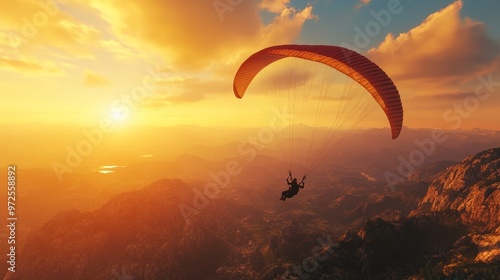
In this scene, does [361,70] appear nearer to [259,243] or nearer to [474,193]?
→ [474,193]

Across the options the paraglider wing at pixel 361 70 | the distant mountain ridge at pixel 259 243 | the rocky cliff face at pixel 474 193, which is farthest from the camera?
the rocky cliff face at pixel 474 193

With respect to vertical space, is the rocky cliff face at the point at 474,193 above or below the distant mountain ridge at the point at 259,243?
above

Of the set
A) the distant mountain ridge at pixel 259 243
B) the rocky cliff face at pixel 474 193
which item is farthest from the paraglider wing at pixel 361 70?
the rocky cliff face at pixel 474 193

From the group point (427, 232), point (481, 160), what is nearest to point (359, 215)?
point (481, 160)

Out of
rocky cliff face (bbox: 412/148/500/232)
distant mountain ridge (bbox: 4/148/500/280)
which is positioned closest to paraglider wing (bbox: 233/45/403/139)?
distant mountain ridge (bbox: 4/148/500/280)

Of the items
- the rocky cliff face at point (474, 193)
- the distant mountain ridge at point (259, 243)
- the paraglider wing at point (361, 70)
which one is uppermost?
the paraglider wing at point (361, 70)

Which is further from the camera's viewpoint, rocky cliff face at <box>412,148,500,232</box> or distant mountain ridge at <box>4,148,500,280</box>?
rocky cliff face at <box>412,148,500,232</box>

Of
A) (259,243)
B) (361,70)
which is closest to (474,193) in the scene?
(259,243)

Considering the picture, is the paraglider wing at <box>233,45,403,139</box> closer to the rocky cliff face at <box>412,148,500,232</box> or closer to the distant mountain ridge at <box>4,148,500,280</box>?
the distant mountain ridge at <box>4,148,500,280</box>

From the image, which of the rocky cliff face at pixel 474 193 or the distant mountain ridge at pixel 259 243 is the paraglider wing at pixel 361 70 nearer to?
the distant mountain ridge at pixel 259 243

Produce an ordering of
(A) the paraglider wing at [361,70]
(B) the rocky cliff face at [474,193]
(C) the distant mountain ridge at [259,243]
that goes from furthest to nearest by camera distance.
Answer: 1. (B) the rocky cliff face at [474,193]
2. (C) the distant mountain ridge at [259,243]
3. (A) the paraglider wing at [361,70]
